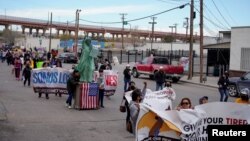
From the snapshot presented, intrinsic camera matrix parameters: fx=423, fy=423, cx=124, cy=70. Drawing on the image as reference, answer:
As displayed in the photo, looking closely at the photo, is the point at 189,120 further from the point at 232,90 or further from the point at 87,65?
the point at 232,90

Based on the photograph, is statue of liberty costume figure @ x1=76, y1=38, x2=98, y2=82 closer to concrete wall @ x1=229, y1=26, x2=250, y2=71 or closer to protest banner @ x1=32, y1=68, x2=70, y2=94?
protest banner @ x1=32, y1=68, x2=70, y2=94

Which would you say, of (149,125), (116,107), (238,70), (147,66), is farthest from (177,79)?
(149,125)

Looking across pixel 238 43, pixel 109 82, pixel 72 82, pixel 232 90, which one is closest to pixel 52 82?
pixel 109 82

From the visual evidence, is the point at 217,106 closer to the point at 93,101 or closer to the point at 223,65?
the point at 93,101

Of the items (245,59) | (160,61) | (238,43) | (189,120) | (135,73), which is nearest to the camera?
(189,120)

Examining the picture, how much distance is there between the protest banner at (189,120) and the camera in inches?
228

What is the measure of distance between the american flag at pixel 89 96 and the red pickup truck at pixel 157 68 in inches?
590

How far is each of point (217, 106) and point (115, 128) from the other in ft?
21.4

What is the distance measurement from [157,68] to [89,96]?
16460mm

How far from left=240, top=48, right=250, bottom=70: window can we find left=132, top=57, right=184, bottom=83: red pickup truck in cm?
504

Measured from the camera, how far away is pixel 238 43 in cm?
3319

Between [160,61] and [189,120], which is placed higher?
[160,61]

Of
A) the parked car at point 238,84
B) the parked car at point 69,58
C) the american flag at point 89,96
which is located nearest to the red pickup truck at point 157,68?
the parked car at point 238,84

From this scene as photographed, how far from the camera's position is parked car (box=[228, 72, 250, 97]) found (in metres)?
22.0
